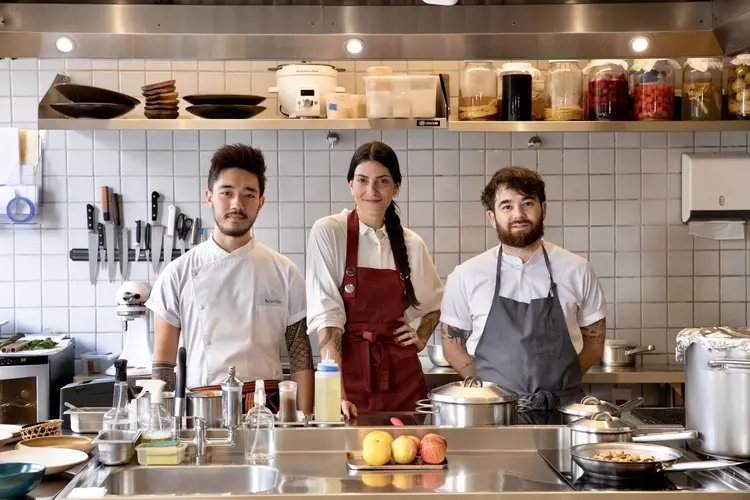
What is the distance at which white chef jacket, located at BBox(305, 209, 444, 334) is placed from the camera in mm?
3451

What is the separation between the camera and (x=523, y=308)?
11.2 ft

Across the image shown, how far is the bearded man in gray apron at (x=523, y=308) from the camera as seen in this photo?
3.32 meters

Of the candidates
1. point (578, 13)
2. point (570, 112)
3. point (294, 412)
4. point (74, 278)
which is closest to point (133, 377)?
point (74, 278)

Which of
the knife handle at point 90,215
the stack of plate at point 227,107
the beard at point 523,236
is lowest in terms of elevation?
the beard at point 523,236

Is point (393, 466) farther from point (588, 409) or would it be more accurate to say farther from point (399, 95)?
point (399, 95)

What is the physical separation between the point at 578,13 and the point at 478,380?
1.08 m

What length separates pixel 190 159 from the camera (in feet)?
15.4

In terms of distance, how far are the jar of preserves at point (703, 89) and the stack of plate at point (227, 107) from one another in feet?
6.44

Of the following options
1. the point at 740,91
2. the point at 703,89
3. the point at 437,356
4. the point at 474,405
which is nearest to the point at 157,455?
the point at 474,405

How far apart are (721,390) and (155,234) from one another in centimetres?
314

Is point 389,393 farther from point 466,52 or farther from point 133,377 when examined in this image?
point 466,52

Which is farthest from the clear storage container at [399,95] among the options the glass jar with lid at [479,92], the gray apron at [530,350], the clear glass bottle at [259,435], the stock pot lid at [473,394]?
the clear glass bottle at [259,435]

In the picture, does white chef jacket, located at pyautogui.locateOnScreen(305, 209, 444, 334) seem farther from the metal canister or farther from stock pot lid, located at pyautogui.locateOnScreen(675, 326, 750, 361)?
stock pot lid, located at pyautogui.locateOnScreen(675, 326, 750, 361)

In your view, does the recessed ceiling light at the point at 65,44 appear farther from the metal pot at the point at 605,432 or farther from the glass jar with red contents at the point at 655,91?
the glass jar with red contents at the point at 655,91
